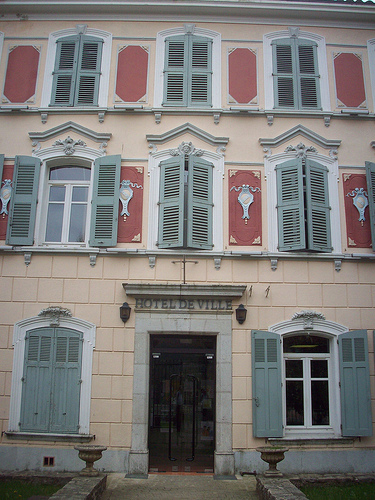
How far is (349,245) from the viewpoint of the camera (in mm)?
9852

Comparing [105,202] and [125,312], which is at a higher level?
[105,202]

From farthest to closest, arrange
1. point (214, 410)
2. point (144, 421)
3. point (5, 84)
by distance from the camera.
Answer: point (5, 84) → point (214, 410) → point (144, 421)

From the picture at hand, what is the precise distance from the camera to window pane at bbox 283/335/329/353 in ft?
31.6

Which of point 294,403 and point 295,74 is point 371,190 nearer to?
point 295,74

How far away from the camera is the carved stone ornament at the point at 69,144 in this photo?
10148 mm

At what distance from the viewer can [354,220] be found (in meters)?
9.98

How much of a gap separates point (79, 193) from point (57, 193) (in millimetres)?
503

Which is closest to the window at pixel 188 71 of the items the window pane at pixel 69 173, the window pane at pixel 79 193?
the window pane at pixel 69 173

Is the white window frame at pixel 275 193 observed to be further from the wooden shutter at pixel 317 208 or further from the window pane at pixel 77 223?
the window pane at pixel 77 223

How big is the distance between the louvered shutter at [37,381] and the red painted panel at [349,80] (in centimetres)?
843

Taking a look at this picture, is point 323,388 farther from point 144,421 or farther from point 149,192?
point 149,192

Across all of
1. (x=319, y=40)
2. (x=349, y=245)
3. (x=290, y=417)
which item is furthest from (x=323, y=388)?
(x=319, y=40)

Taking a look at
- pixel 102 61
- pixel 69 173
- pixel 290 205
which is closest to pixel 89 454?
pixel 69 173

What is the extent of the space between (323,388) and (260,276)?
8.72 ft
